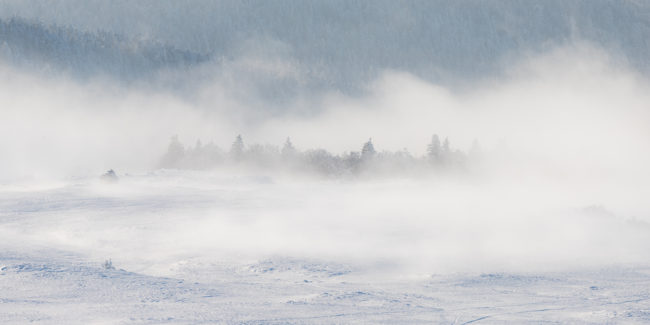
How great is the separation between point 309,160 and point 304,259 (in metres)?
56.8

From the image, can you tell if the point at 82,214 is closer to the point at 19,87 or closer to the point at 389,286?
the point at 389,286

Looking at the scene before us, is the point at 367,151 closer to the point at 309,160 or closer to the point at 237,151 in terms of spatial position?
the point at 309,160

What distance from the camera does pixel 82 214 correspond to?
100 feet

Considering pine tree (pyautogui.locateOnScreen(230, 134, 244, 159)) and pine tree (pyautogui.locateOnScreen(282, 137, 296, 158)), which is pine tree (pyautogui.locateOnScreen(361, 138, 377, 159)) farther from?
pine tree (pyautogui.locateOnScreen(230, 134, 244, 159))

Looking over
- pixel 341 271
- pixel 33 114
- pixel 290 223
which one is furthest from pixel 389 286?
pixel 33 114

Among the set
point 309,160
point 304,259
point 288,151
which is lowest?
point 304,259

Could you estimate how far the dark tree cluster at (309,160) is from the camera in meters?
75.8

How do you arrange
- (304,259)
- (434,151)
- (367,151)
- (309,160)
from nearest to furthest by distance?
1. (304,259)
2. (367,151)
3. (309,160)
4. (434,151)

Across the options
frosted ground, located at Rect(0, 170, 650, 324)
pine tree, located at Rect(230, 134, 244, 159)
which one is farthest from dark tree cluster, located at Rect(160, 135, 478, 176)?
frosted ground, located at Rect(0, 170, 650, 324)

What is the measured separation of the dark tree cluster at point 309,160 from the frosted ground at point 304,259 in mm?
32317

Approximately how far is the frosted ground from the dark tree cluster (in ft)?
106

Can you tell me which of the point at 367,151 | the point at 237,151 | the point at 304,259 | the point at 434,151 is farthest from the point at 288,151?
the point at 304,259

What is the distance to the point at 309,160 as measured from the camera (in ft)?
258

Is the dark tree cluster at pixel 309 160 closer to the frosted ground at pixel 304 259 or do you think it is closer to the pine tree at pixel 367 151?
the pine tree at pixel 367 151
